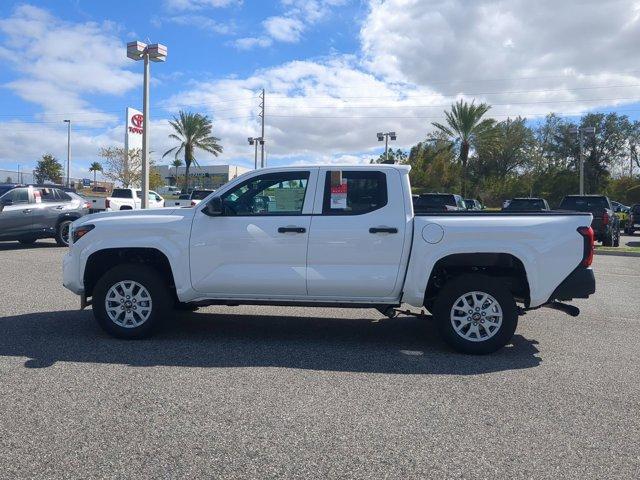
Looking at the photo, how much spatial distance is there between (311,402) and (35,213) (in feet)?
45.0

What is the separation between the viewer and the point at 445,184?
52.7 meters

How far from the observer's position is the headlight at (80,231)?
6.62m

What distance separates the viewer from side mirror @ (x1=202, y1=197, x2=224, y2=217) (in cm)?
628

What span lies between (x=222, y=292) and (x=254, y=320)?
1.45 m

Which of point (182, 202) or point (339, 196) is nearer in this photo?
point (339, 196)

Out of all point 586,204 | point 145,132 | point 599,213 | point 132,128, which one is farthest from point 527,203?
point 132,128

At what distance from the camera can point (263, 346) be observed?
639cm

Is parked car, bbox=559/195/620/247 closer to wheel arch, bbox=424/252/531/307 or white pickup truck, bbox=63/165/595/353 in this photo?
wheel arch, bbox=424/252/531/307

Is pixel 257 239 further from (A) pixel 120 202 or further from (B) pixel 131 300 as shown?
(A) pixel 120 202

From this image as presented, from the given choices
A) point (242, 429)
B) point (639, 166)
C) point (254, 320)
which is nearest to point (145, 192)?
point (254, 320)

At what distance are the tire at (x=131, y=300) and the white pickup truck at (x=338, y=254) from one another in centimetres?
1

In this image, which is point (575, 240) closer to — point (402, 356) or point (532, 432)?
point (402, 356)

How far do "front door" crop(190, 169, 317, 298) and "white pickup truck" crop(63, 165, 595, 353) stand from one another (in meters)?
0.01

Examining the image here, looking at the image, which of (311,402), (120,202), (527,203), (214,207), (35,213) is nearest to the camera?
(311,402)
